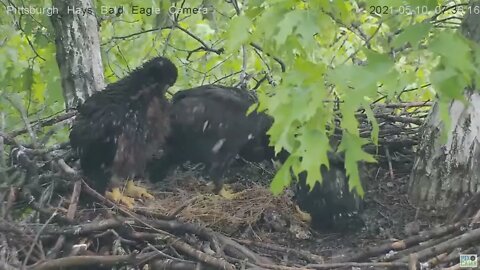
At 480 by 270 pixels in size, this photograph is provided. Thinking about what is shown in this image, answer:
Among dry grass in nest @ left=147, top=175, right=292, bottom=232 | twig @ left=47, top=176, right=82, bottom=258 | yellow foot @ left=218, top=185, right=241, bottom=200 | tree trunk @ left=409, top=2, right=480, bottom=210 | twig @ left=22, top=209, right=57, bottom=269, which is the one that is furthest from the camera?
yellow foot @ left=218, top=185, right=241, bottom=200

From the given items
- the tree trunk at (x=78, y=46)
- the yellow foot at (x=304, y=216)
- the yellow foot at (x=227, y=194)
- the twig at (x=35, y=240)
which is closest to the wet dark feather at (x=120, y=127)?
the tree trunk at (x=78, y=46)

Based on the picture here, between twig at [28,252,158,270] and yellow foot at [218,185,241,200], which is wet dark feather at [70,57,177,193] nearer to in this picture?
yellow foot at [218,185,241,200]

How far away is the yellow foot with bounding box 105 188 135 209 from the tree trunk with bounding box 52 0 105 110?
2.44 ft

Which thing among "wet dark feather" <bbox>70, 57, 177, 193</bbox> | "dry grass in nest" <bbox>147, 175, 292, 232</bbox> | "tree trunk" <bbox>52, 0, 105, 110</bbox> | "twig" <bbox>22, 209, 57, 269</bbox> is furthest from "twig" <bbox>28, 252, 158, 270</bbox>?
"tree trunk" <bbox>52, 0, 105, 110</bbox>

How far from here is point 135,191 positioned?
17.8 ft

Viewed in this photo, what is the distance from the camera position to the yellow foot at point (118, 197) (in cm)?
509

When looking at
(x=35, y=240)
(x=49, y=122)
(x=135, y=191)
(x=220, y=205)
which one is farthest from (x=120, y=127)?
(x=35, y=240)

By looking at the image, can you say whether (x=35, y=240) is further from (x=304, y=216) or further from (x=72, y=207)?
(x=304, y=216)

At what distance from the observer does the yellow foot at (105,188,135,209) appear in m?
5.09

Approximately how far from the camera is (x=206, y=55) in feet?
25.8

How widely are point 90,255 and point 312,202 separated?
1.64m

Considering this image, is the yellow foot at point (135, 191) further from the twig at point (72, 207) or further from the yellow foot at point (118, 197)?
the twig at point (72, 207)

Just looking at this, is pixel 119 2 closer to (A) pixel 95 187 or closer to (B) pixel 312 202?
(A) pixel 95 187

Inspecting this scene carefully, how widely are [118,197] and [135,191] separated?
296 millimetres
